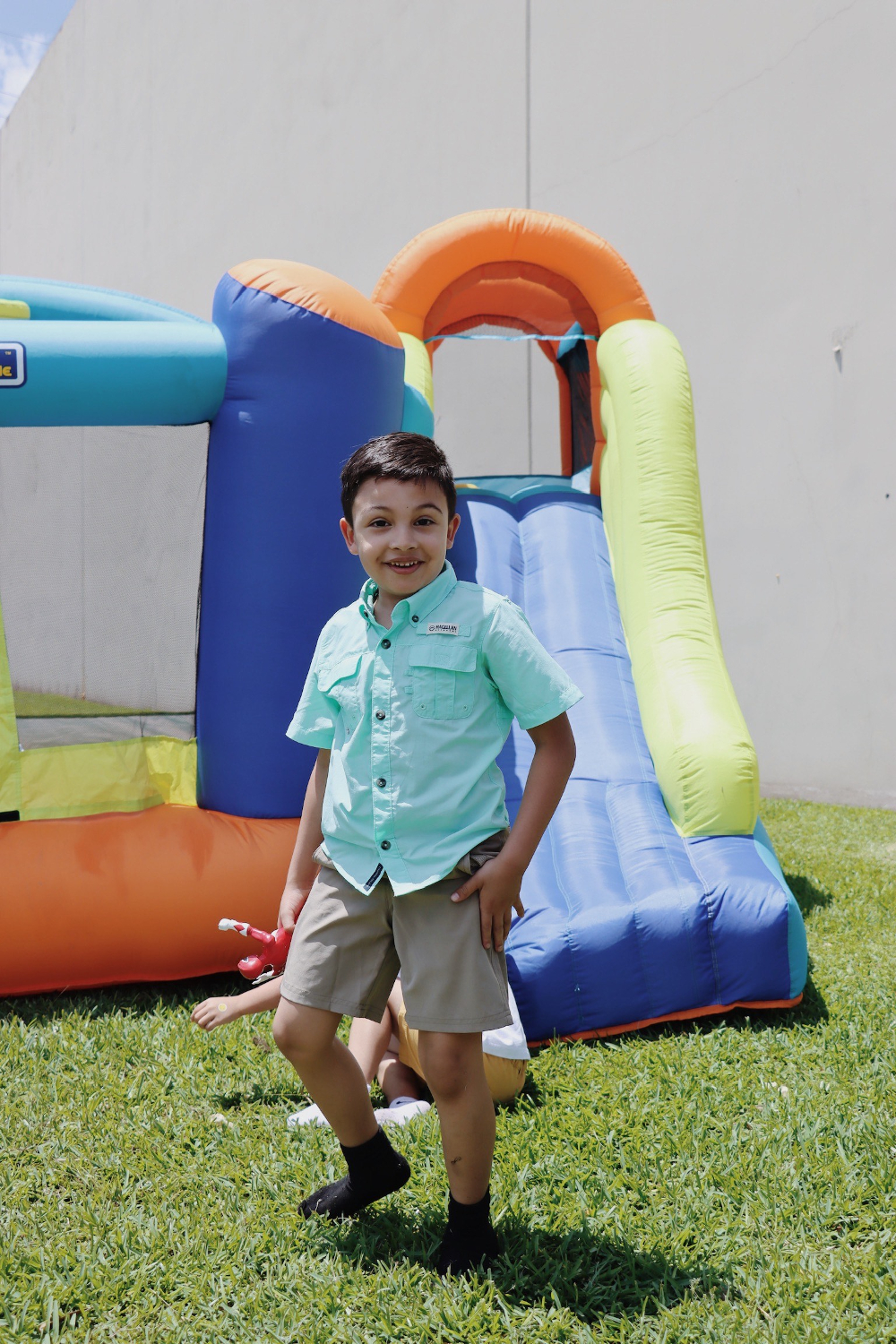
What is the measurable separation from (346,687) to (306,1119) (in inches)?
37.0

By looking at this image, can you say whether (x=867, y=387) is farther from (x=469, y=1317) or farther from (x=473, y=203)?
(x=469, y=1317)

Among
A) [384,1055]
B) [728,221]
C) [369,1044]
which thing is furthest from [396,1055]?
[728,221]

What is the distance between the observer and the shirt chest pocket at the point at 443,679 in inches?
60.6

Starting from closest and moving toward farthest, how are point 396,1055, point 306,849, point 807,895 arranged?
point 306,849
point 396,1055
point 807,895

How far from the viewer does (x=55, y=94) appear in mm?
14445

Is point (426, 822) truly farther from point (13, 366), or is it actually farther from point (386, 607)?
point (13, 366)

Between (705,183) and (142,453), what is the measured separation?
479 centimetres

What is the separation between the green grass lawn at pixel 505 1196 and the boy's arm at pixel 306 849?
1.62 ft

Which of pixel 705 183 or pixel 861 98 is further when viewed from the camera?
pixel 705 183

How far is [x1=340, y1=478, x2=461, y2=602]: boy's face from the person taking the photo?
5.12ft

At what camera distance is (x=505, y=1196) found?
1755mm

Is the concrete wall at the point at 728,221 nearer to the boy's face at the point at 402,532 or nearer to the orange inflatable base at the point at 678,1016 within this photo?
the orange inflatable base at the point at 678,1016

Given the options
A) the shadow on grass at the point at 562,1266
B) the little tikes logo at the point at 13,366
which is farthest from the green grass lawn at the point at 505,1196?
the little tikes logo at the point at 13,366

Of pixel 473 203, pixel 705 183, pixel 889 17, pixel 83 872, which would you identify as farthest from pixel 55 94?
pixel 83 872
